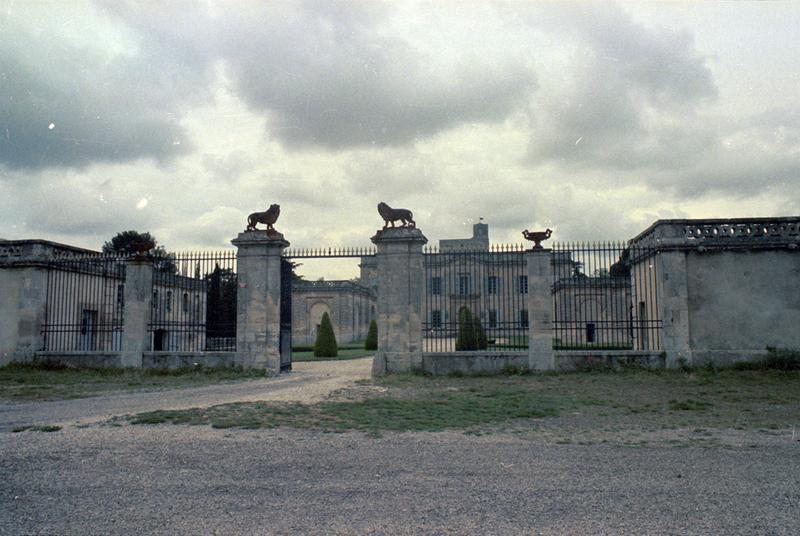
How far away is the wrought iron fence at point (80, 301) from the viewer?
17.9 m

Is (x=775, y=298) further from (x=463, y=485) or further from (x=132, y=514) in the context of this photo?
(x=132, y=514)

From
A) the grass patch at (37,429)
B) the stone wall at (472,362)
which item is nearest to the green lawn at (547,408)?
the grass patch at (37,429)

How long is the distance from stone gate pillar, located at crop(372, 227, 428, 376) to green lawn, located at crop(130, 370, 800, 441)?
111 centimetres

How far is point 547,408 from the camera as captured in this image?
9.35 meters

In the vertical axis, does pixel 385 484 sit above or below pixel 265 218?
below

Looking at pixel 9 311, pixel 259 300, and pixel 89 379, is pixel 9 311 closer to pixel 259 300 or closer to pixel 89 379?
pixel 89 379

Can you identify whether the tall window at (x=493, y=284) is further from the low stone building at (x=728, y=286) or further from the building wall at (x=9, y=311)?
the building wall at (x=9, y=311)

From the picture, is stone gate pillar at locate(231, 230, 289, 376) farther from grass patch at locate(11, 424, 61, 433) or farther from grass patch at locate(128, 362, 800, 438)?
grass patch at locate(11, 424, 61, 433)

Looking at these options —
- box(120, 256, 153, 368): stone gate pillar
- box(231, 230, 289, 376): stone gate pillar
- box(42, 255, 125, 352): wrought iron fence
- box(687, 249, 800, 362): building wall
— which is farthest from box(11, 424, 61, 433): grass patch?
box(687, 249, 800, 362): building wall

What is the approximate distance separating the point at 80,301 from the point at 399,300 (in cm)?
1196

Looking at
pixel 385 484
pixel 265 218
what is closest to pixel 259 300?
pixel 265 218

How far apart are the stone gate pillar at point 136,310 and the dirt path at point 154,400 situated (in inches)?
164

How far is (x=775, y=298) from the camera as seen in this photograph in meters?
14.8

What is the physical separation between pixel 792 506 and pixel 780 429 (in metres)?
3.67
